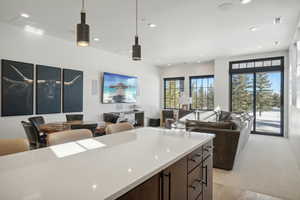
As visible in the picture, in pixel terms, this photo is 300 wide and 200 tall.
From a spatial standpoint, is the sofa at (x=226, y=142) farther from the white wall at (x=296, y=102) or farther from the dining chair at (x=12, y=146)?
the dining chair at (x=12, y=146)

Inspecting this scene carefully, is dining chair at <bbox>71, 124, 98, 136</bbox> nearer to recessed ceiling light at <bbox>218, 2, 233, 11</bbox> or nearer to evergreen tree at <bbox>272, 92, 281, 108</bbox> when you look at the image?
recessed ceiling light at <bbox>218, 2, 233, 11</bbox>

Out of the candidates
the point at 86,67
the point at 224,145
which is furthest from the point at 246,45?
the point at 86,67

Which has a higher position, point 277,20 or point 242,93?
point 277,20

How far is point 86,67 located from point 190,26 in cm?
346

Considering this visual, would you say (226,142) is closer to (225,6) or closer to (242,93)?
(225,6)

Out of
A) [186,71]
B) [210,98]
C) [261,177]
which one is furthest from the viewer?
[186,71]

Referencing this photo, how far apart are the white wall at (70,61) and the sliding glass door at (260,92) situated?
12.4 ft

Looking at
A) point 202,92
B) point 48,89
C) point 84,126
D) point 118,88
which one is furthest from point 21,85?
point 202,92

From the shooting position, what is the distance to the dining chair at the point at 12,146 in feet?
4.90

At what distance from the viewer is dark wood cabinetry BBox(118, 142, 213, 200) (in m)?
1.06

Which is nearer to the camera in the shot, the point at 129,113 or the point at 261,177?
the point at 261,177

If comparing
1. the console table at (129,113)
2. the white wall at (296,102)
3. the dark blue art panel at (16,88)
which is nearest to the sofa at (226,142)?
the white wall at (296,102)

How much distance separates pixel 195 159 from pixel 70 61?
4.89m

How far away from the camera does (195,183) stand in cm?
166
